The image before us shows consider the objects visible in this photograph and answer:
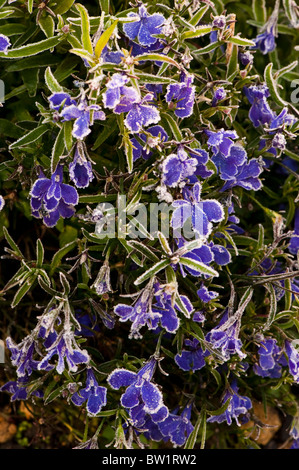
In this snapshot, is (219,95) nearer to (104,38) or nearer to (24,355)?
(104,38)

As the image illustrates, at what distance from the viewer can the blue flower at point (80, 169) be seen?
1.20 meters

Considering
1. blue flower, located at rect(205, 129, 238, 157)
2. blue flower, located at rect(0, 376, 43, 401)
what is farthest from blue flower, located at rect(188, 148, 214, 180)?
blue flower, located at rect(0, 376, 43, 401)

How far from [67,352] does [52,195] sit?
38 centimetres

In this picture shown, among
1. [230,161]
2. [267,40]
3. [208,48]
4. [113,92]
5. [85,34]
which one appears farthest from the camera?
[267,40]

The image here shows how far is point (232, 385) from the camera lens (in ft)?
5.35

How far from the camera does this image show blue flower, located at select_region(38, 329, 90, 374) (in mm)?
1238

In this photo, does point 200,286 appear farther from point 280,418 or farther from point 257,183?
Result: point 280,418

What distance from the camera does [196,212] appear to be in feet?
4.09

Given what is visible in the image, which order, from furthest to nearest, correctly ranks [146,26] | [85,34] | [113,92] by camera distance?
1. [146,26]
2. [85,34]
3. [113,92]

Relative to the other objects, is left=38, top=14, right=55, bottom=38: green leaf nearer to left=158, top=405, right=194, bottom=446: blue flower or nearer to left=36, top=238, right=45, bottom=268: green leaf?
left=36, top=238, right=45, bottom=268: green leaf

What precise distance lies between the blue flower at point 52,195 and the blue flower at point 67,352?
1.02 ft

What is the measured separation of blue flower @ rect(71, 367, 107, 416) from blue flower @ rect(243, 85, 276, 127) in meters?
0.87

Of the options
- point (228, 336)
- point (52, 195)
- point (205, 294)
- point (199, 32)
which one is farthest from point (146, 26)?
point (228, 336)
